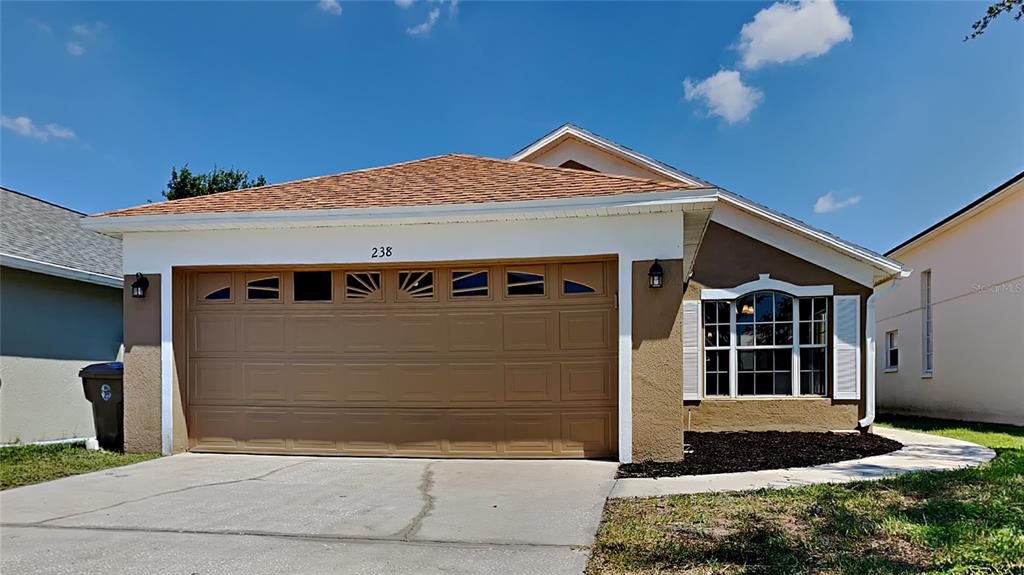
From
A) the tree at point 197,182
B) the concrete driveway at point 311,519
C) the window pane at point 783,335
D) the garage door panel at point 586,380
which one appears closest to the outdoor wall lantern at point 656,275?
the garage door panel at point 586,380

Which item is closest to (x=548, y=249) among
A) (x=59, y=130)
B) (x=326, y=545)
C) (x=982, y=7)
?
(x=326, y=545)

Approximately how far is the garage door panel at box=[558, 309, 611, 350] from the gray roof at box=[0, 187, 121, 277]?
7595 mm

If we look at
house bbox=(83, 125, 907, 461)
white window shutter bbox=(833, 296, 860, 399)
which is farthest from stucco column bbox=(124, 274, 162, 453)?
white window shutter bbox=(833, 296, 860, 399)

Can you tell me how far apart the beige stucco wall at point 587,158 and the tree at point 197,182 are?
75.5 ft

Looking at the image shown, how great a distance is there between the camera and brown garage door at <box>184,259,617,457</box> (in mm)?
7199

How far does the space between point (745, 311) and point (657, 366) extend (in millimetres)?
4002

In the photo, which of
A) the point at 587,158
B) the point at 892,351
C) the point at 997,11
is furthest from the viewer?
the point at 892,351

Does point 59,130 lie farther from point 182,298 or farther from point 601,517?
point 601,517

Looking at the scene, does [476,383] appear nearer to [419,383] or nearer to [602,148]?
[419,383]

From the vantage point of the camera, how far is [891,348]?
1716 cm

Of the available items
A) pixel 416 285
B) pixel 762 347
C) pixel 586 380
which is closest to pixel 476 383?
pixel 586 380

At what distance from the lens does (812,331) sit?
995cm

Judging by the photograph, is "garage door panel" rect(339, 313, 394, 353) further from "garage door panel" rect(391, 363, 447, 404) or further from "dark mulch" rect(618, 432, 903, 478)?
"dark mulch" rect(618, 432, 903, 478)

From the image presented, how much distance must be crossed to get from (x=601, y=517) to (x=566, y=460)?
2.40 metres
